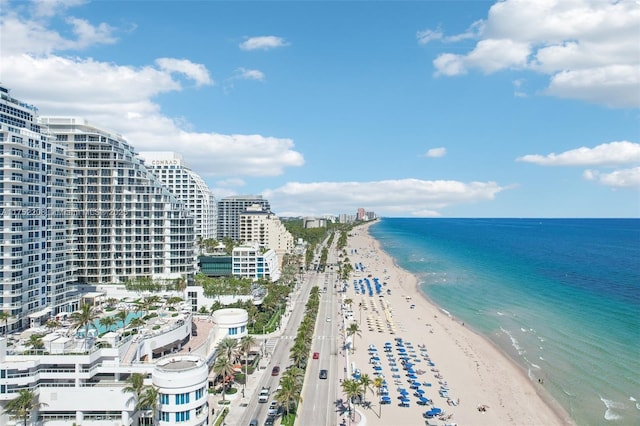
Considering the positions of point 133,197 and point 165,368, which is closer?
point 165,368

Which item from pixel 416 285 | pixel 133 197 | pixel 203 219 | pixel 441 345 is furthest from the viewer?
pixel 203 219

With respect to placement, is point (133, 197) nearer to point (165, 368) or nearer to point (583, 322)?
point (165, 368)

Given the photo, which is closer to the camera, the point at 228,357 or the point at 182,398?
the point at 182,398

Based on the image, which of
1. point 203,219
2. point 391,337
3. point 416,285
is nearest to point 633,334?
point 391,337

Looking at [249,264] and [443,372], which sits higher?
[249,264]

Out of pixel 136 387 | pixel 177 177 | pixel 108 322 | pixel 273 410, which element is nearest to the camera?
pixel 136 387

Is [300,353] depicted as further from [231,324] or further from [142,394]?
[142,394]

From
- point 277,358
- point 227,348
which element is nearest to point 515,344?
point 277,358

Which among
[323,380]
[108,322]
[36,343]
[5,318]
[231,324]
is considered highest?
[5,318]
